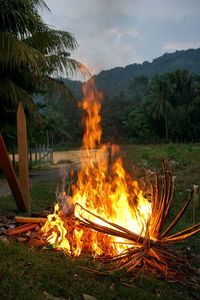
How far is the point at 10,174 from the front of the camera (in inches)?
248

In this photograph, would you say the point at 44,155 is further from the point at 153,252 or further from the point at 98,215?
the point at 153,252

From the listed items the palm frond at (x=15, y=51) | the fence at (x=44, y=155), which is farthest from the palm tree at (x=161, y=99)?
the palm frond at (x=15, y=51)

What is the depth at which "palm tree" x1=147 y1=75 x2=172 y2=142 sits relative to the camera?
54.5 meters

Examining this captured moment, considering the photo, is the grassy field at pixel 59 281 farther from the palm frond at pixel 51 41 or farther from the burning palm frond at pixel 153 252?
the palm frond at pixel 51 41

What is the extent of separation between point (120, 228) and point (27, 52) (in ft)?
25.1

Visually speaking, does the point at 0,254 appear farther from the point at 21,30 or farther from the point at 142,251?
the point at 21,30

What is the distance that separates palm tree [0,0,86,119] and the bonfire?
21.9ft

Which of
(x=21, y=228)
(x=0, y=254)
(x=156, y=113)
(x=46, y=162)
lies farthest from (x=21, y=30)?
(x=156, y=113)

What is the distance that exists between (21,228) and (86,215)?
35.2 inches

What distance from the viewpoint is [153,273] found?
444 cm

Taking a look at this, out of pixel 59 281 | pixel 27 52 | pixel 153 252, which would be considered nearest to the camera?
pixel 59 281

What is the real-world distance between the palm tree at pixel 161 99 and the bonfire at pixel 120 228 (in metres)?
48.4

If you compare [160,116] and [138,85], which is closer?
[160,116]

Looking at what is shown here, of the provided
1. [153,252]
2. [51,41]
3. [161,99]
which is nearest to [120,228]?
[153,252]
